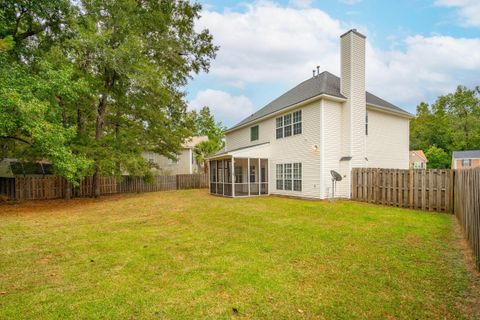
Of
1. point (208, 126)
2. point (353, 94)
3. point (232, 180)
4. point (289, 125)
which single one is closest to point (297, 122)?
point (289, 125)

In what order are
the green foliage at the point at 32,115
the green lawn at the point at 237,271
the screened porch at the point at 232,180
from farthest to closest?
1. the screened porch at the point at 232,180
2. the green foliage at the point at 32,115
3. the green lawn at the point at 237,271

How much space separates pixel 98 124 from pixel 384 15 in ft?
57.2

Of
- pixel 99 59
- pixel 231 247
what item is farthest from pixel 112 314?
pixel 99 59

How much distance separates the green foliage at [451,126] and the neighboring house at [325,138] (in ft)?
110

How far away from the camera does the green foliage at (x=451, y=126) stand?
138ft

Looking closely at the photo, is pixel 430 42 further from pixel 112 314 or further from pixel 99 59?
pixel 112 314

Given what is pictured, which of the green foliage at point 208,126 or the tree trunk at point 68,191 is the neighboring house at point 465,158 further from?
the tree trunk at point 68,191

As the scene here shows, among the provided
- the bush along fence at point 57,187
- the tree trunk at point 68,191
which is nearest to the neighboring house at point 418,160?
the bush along fence at point 57,187

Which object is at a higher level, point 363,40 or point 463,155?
point 363,40

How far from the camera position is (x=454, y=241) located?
5707mm

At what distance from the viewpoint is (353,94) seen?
13.3m

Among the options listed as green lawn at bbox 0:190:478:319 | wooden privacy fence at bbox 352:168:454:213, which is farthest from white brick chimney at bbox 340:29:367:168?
green lawn at bbox 0:190:478:319

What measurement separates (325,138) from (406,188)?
14.1ft

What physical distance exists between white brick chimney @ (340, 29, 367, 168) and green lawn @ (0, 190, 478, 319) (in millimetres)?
6173
